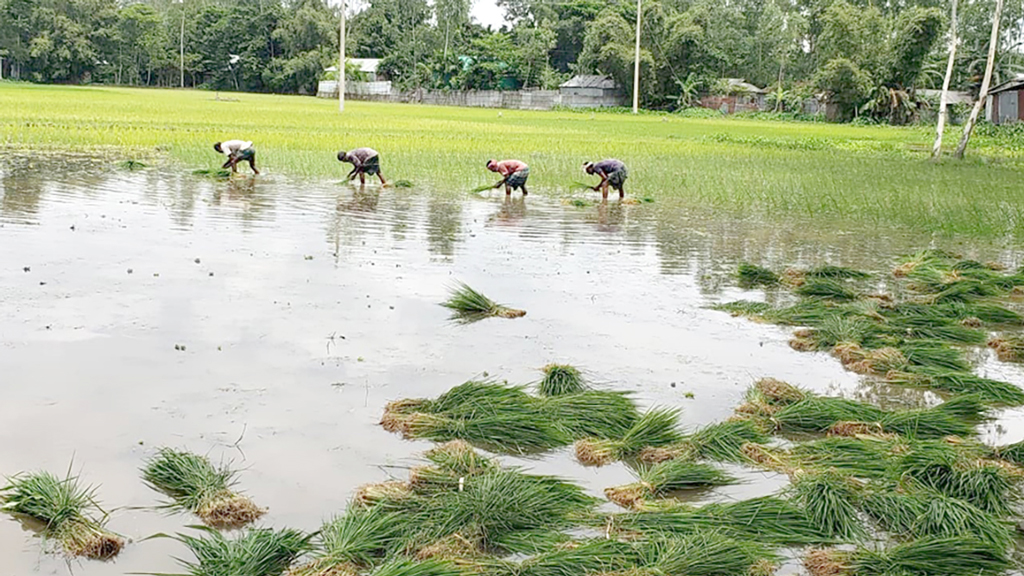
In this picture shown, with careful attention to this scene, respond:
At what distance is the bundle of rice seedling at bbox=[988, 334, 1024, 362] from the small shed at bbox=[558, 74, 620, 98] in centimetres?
5513

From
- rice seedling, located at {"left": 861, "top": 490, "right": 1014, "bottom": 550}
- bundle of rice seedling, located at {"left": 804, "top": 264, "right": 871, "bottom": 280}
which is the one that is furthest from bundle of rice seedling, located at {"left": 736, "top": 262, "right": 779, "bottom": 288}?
rice seedling, located at {"left": 861, "top": 490, "right": 1014, "bottom": 550}

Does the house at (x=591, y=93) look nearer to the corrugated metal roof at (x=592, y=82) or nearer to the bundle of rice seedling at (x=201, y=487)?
the corrugated metal roof at (x=592, y=82)

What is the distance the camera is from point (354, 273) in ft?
28.7

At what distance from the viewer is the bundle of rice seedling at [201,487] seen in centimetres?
393

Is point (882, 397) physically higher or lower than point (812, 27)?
lower

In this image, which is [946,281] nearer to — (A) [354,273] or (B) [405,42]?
(A) [354,273]

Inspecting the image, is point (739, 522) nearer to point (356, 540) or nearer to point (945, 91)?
point (356, 540)

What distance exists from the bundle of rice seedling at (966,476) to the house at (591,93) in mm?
57441

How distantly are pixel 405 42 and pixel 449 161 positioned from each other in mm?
53438

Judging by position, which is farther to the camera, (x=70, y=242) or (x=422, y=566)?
(x=70, y=242)

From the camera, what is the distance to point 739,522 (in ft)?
13.0

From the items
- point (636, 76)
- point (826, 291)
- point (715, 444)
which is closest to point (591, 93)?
point (636, 76)

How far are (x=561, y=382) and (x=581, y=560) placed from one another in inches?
86.3

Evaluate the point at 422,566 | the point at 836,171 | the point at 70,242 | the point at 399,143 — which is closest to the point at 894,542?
the point at 422,566
